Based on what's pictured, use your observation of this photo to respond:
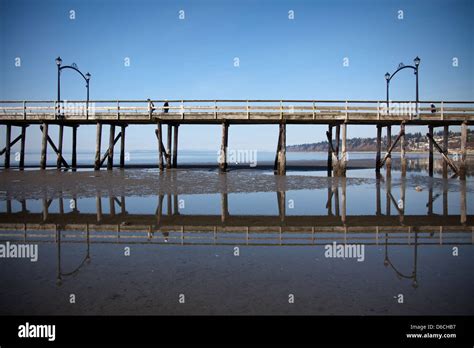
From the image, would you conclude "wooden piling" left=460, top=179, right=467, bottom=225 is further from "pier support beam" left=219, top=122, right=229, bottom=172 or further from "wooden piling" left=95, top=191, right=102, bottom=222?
"pier support beam" left=219, top=122, right=229, bottom=172

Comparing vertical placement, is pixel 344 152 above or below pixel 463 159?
above

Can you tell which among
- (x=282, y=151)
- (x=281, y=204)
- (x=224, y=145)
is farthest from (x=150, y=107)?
(x=281, y=204)

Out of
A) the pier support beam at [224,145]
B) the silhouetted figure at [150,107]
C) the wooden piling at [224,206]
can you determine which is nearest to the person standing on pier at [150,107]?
the silhouetted figure at [150,107]

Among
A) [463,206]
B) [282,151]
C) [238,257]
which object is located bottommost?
[238,257]

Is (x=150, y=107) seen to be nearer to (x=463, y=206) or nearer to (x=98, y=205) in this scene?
(x=98, y=205)

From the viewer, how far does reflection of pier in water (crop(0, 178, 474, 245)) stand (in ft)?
23.5

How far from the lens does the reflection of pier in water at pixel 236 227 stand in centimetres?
717

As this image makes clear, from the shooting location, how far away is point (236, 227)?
27.0 feet

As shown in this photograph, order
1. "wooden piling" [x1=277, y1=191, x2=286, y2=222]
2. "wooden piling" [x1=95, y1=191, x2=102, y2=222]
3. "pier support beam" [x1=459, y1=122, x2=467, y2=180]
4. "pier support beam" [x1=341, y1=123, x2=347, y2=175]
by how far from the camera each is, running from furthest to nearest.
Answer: "pier support beam" [x1=341, y1=123, x2=347, y2=175], "pier support beam" [x1=459, y1=122, x2=467, y2=180], "wooden piling" [x1=277, y1=191, x2=286, y2=222], "wooden piling" [x1=95, y1=191, x2=102, y2=222]

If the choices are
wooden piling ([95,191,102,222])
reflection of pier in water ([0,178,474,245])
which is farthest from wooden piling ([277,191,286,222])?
wooden piling ([95,191,102,222])

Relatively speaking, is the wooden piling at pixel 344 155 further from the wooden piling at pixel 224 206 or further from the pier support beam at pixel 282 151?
the wooden piling at pixel 224 206

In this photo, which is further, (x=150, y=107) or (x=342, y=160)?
(x=150, y=107)
